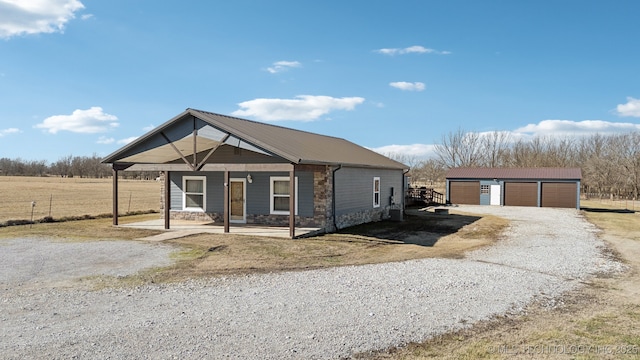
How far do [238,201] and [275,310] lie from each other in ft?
36.6

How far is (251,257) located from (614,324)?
7265 millimetres

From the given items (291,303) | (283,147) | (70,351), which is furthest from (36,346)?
(283,147)

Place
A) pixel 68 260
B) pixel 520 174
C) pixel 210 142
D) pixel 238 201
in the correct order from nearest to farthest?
pixel 68 260
pixel 210 142
pixel 238 201
pixel 520 174

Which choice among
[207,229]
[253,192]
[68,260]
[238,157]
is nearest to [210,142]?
[238,157]

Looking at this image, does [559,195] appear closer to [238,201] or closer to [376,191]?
[376,191]

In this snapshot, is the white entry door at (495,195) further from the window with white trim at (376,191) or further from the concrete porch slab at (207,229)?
the concrete porch slab at (207,229)

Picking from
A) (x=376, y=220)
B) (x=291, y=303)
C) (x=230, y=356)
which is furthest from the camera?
(x=376, y=220)

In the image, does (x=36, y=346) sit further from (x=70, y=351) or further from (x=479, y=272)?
(x=479, y=272)

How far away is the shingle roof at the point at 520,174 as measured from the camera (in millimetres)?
31080

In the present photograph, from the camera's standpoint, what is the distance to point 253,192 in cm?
1702

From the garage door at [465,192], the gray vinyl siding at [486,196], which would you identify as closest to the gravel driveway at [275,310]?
the gray vinyl siding at [486,196]

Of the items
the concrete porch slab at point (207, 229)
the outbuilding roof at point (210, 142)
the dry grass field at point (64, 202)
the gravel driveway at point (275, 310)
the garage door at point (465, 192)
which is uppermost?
the outbuilding roof at point (210, 142)

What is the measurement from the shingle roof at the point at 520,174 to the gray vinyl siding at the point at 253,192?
828 inches

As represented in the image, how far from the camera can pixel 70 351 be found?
5000 millimetres
